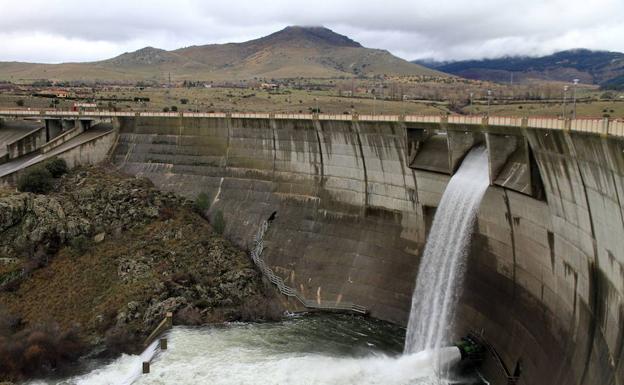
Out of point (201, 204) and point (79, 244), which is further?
point (201, 204)

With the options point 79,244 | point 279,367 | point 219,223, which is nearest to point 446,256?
point 279,367

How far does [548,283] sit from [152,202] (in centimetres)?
3489

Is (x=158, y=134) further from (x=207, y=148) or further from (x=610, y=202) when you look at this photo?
(x=610, y=202)

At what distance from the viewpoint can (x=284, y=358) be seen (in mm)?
34656

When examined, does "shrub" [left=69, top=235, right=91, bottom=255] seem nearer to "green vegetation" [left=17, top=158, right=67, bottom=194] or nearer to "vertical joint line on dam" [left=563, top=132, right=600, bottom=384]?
"green vegetation" [left=17, top=158, right=67, bottom=194]

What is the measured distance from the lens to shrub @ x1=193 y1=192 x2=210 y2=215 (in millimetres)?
53812

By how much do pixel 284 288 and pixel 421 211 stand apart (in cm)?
1155

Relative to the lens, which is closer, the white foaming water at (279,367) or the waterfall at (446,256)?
the white foaming water at (279,367)

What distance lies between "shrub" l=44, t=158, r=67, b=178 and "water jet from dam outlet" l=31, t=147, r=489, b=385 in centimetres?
2653

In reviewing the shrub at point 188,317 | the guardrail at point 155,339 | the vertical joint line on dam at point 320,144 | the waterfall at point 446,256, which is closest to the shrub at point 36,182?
the shrub at point 188,317

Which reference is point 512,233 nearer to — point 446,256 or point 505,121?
point 446,256

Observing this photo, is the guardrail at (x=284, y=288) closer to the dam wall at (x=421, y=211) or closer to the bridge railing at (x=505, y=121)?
the dam wall at (x=421, y=211)

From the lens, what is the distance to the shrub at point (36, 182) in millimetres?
55219

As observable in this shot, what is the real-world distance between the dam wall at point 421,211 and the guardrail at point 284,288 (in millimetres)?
550
